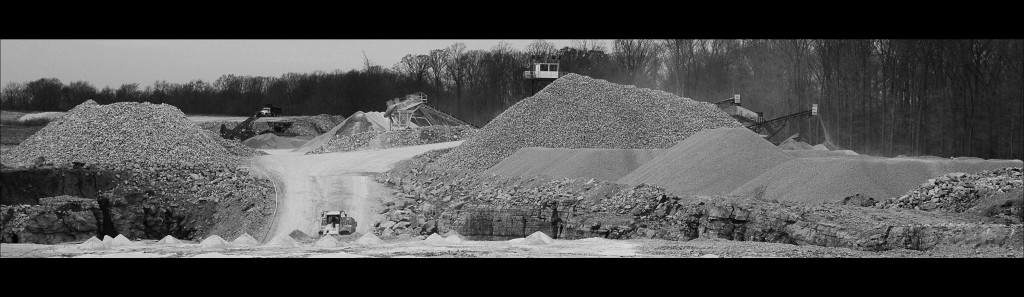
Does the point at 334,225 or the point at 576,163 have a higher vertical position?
the point at 576,163

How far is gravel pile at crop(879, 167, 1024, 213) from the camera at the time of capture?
1812cm

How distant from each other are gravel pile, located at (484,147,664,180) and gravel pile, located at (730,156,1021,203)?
3.97 meters

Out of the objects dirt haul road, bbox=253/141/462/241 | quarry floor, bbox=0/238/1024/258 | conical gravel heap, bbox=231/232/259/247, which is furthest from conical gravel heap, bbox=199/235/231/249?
dirt haul road, bbox=253/141/462/241

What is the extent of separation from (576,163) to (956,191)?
881cm

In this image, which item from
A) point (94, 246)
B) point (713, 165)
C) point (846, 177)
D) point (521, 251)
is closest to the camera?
point (521, 251)

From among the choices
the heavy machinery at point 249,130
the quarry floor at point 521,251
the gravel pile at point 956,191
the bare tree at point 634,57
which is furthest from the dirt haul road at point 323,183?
the gravel pile at point 956,191

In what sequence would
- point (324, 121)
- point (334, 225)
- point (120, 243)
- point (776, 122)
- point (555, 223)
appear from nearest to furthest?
point (120, 243), point (334, 225), point (555, 223), point (324, 121), point (776, 122)

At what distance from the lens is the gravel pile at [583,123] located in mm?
27812

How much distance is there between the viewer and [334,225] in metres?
20.5

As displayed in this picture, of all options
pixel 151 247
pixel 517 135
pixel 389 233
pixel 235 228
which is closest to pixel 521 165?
pixel 517 135

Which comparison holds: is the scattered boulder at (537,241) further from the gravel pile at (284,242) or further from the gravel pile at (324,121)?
the gravel pile at (324,121)

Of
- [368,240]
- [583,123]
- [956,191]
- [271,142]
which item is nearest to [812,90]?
[583,123]

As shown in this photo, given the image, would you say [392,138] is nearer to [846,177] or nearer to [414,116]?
[414,116]

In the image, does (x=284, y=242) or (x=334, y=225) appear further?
(x=334, y=225)
